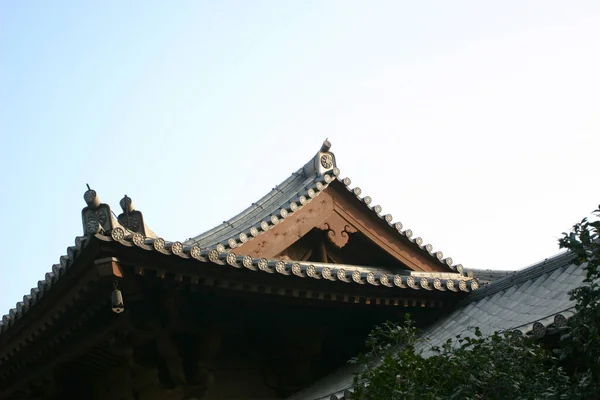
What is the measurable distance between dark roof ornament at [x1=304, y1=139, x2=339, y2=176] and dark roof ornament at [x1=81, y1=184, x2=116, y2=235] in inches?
142

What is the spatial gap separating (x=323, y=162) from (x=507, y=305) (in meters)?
3.01

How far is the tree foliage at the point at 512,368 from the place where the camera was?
557 cm

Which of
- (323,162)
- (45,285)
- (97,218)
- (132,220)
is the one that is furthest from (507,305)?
(45,285)

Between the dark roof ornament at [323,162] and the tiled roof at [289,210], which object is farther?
the dark roof ornament at [323,162]

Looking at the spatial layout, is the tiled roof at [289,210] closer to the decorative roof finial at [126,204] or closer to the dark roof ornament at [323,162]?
the dark roof ornament at [323,162]

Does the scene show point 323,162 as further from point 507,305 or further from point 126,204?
point 126,204

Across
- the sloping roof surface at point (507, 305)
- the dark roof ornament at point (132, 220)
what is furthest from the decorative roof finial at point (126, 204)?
the sloping roof surface at point (507, 305)

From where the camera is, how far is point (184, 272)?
8.22 m

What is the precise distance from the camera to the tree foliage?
18.3ft

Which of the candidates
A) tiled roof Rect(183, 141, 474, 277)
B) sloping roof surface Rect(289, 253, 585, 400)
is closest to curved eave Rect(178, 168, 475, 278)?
tiled roof Rect(183, 141, 474, 277)

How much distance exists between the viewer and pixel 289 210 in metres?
10.1

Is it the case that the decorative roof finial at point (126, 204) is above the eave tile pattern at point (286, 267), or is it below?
above

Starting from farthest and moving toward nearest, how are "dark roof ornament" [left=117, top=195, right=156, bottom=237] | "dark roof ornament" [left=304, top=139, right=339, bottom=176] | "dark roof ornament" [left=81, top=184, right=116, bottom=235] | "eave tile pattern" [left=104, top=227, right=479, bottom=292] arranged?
"dark roof ornament" [left=304, top=139, right=339, bottom=176], "dark roof ornament" [left=117, top=195, right=156, bottom=237], "eave tile pattern" [left=104, top=227, right=479, bottom=292], "dark roof ornament" [left=81, top=184, right=116, bottom=235]

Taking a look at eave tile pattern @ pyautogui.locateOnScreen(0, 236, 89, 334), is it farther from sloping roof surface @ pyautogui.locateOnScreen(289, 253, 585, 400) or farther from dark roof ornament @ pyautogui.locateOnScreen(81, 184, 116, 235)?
sloping roof surface @ pyautogui.locateOnScreen(289, 253, 585, 400)
